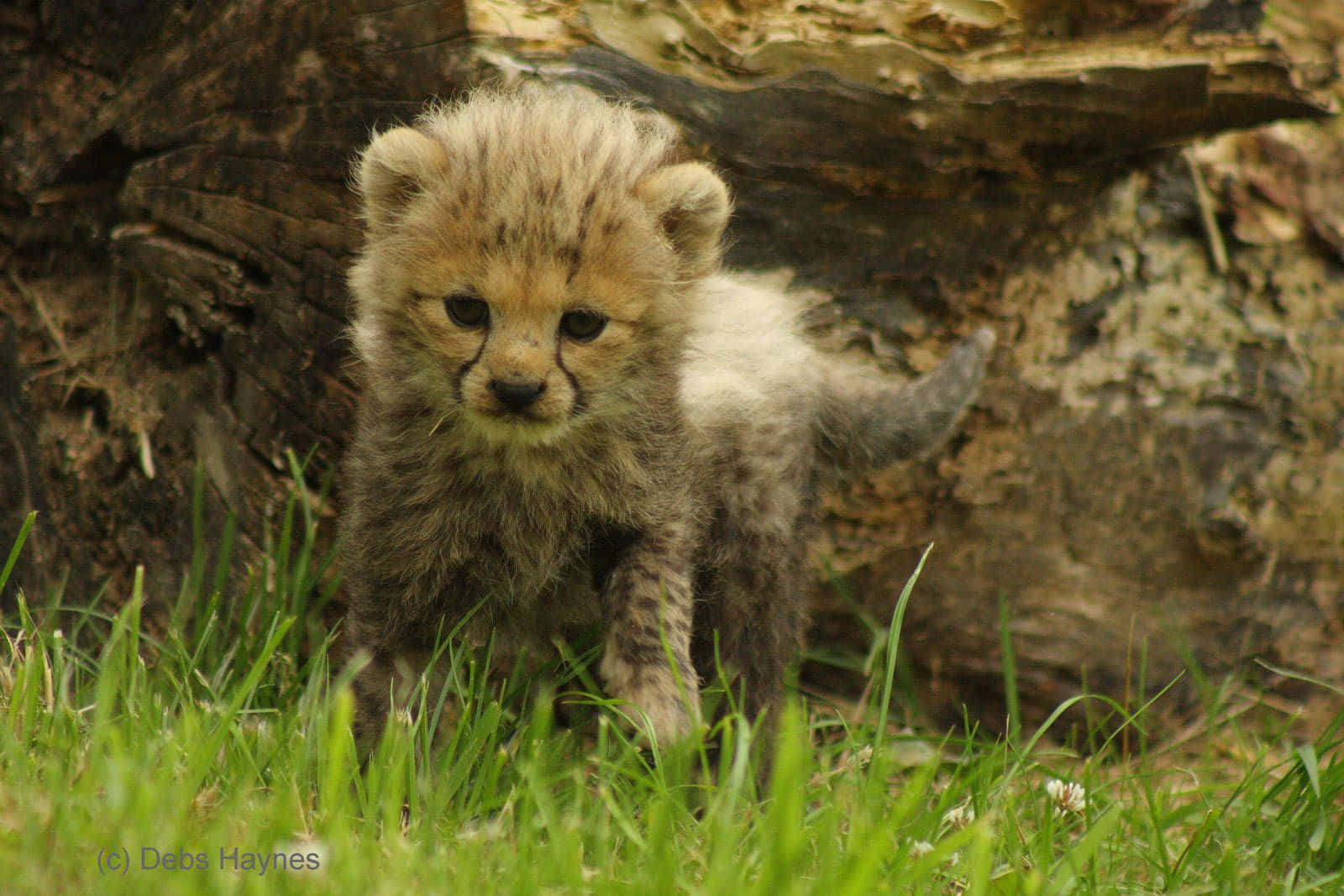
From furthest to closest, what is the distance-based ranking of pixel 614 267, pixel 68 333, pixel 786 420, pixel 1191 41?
1. pixel 68 333
2. pixel 1191 41
3. pixel 786 420
4. pixel 614 267

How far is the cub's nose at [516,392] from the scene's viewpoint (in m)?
2.56

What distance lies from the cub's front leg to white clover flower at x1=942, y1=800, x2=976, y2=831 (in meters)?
0.55

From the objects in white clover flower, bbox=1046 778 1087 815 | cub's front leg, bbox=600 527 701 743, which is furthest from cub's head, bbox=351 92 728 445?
white clover flower, bbox=1046 778 1087 815

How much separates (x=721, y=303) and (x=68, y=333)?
194 cm

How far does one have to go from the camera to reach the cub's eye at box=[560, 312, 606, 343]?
8.74 ft

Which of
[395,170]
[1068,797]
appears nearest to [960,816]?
[1068,797]

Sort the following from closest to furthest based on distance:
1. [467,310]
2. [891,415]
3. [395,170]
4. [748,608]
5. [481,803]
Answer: [481,803]
[467,310]
[395,170]
[748,608]
[891,415]

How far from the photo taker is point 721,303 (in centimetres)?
323

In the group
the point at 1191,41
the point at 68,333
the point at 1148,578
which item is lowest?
the point at 1148,578

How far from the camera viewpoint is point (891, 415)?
133 inches

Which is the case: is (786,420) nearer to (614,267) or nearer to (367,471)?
(614,267)

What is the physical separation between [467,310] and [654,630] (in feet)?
2.49

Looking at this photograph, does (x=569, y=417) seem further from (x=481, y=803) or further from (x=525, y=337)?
(x=481, y=803)

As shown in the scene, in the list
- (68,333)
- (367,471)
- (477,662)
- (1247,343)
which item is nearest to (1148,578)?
(1247,343)
